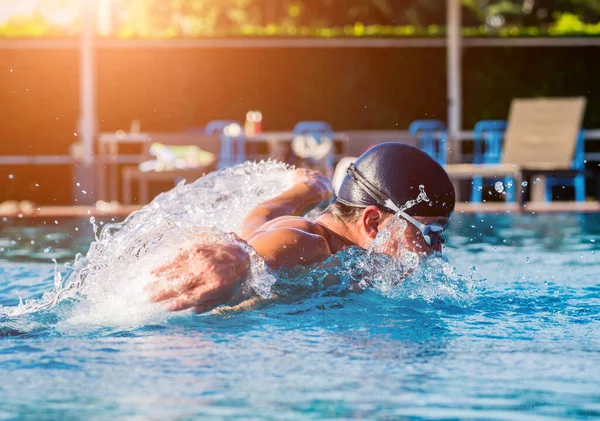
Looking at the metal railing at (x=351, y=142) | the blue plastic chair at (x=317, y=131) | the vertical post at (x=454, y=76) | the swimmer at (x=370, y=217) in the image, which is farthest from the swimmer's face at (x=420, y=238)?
the vertical post at (x=454, y=76)

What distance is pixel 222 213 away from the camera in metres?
4.72

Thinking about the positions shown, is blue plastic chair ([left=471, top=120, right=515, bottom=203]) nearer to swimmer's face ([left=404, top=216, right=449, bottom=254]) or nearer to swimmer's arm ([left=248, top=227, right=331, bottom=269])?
swimmer's face ([left=404, top=216, right=449, bottom=254])

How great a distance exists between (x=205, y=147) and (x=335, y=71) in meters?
3.45

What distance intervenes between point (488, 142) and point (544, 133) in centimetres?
186

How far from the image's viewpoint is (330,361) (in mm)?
3010

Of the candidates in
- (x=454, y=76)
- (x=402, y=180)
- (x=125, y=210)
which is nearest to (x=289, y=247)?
(x=402, y=180)

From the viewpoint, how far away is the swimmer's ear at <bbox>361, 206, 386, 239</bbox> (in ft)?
11.7

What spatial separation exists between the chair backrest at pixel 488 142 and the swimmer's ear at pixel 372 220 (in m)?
9.31

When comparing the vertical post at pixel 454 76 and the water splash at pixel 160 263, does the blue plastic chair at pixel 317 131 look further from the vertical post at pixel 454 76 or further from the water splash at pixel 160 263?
the water splash at pixel 160 263

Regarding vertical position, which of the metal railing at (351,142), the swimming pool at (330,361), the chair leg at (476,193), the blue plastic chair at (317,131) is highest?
the blue plastic chair at (317,131)

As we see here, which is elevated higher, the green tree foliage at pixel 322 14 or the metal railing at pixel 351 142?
the green tree foliage at pixel 322 14

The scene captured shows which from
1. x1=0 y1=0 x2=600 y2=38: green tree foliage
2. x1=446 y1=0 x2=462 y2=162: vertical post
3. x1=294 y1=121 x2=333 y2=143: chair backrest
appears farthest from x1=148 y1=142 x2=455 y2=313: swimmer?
x1=0 y1=0 x2=600 y2=38: green tree foliage

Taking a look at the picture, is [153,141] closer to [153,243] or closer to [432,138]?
[432,138]

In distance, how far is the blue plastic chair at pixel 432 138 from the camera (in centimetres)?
1301
